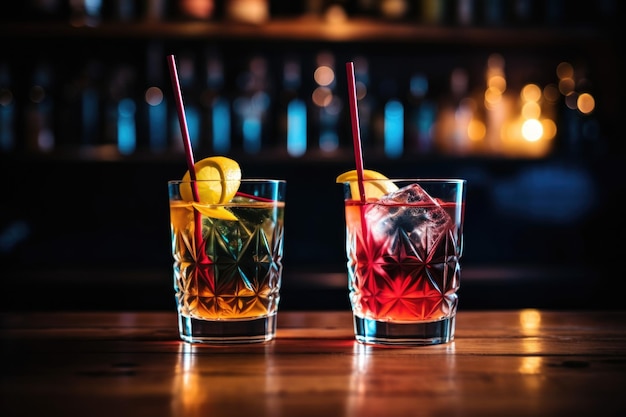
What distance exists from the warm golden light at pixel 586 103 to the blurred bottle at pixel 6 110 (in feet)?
6.04

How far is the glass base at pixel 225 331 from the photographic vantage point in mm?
888

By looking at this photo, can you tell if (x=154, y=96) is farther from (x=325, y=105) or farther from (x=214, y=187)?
(x=214, y=187)

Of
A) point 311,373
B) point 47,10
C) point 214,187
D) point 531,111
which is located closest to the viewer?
point 311,373

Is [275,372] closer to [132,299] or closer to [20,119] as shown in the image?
[132,299]

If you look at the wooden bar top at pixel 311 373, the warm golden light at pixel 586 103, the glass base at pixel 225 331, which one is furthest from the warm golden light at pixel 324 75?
the glass base at pixel 225 331

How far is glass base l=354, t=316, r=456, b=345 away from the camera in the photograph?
873 mm

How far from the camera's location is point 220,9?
2.61 meters

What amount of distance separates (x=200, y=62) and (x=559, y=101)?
124 centimetres

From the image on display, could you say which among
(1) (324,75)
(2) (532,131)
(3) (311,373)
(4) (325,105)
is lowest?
(3) (311,373)

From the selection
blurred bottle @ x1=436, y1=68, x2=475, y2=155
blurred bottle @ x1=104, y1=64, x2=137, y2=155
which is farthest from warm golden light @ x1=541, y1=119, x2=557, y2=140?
blurred bottle @ x1=104, y1=64, x2=137, y2=155

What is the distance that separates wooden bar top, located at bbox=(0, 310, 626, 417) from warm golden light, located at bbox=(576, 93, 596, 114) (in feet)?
5.67

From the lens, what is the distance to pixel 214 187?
34.2 inches

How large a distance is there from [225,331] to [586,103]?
2061 millimetres

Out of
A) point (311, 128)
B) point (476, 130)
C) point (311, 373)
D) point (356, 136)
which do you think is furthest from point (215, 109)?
point (311, 373)
